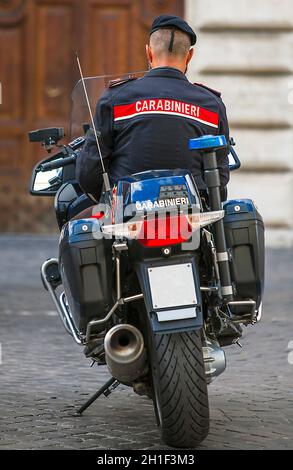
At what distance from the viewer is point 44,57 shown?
14.8 meters

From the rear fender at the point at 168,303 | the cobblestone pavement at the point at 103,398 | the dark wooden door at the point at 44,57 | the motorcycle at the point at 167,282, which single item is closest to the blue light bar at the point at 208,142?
the motorcycle at the point at 167,282

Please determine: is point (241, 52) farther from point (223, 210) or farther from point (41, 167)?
point (223, 210)

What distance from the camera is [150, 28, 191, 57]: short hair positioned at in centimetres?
562

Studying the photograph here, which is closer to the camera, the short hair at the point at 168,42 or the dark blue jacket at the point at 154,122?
the dark blue jacket at the point at 154,122

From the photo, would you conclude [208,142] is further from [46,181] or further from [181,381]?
[46,181]

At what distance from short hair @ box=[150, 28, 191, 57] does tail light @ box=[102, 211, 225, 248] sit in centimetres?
82

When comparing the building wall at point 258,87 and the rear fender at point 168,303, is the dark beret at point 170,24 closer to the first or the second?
the rear fender at point 168,303

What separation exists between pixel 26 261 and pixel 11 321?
3.45 m

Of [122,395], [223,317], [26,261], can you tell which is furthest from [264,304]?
[223,317]

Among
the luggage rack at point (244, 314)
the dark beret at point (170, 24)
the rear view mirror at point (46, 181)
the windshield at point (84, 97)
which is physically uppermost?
the dark beret at point (170, 24)

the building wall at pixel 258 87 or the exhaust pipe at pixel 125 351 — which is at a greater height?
the building wall at pixel 258 87

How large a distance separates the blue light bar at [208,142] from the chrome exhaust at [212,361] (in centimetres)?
72

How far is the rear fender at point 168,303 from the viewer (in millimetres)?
5000

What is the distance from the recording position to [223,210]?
5250 millimetres
